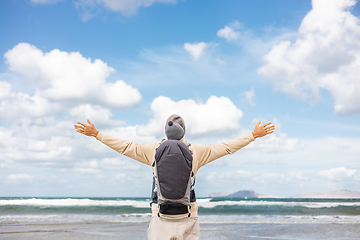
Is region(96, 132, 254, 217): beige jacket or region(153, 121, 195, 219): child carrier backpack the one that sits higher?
region(96, 132, 254, 217): beige jacket

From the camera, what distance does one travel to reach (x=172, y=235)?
97.5 inches

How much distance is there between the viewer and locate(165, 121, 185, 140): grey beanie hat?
99.7 inches

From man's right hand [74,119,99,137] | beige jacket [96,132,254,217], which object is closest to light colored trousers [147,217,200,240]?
beige jacket [96,132,254,217]

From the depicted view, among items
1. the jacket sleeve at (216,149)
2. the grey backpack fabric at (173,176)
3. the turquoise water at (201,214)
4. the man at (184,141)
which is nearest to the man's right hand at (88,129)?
the man at (184,141)

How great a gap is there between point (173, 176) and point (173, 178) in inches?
0.6

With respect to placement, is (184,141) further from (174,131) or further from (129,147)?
(129,147)

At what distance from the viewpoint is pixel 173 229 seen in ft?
8.18

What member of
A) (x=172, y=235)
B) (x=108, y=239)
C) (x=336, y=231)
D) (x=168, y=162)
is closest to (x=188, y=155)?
(x=168, y=162)

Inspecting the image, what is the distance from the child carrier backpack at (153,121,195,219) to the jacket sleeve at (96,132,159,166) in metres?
0.19

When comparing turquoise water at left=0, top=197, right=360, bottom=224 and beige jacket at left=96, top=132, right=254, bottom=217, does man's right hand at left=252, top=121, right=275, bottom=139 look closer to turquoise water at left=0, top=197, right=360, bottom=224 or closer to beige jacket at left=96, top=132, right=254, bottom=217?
beige jacket at left=96, top=132, right=254, bottom=217

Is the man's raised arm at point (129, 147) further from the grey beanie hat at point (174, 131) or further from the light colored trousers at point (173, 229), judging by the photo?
the light colored trousers at point (173, 229)

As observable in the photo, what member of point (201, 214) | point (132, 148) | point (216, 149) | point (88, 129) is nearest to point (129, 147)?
point (132, 148)

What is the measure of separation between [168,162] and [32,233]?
8.43 metres

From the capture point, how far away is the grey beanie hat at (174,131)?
2533mm
